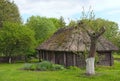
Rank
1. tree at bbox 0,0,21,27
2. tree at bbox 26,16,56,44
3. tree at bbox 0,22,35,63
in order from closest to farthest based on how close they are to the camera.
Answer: tree at bbox 0,22,35,63, tree at bbox 26,16,56,44, tree at bbox 0,0,21,27

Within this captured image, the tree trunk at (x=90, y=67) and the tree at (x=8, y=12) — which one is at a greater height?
the tree at (x=8, y=12)

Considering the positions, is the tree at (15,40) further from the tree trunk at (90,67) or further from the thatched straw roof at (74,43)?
the tree trunk at (90,67)

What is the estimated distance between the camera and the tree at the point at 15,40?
164 ft

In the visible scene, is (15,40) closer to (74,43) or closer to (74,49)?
(74,43)

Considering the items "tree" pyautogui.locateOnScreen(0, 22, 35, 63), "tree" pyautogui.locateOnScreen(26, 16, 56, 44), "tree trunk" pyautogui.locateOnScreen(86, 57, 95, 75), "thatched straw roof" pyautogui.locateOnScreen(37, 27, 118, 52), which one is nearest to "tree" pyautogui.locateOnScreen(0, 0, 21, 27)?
"tree" pyautogui.locateOnScreen(26, 16, 56, 44)

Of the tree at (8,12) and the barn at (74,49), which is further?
the tree at (8,12)

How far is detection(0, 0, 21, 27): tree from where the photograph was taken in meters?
66.6

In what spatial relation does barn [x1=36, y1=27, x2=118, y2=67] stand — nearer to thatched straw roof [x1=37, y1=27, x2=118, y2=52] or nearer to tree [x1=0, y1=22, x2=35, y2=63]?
thatched straw roof [x1=37, y1=27, x2=118, y2=52]

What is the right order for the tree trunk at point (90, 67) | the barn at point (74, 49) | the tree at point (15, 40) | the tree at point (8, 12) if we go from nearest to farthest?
1. the tree trunk at point (90, 67)
2. the barn at point (74, 49)
3. the tree at point (15, 40)
4. the tree at point (8, 12)

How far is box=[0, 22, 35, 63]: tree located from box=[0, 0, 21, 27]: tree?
14992mm

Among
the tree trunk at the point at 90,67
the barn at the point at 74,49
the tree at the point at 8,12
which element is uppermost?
the tree at the point at 8,12

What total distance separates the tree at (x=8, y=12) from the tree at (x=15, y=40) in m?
15.0

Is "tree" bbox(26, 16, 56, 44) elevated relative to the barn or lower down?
elevated

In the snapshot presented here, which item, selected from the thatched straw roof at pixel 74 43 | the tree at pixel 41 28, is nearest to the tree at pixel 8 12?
the tree at pixel 41 28
